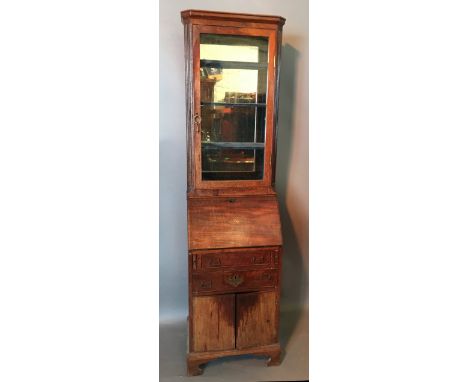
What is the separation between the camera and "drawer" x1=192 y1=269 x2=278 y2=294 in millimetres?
1477

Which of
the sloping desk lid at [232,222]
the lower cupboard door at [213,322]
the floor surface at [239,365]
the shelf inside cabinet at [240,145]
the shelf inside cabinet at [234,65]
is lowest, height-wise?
the floor surface at [239,365]

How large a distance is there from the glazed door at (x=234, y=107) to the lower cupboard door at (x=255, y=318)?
1.70 ft

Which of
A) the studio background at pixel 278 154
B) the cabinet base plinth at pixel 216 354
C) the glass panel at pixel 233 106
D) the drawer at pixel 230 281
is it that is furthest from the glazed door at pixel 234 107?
the cabinet base plinth at pixel 216 354

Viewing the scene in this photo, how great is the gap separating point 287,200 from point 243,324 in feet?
2.43

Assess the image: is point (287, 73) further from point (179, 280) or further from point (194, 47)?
point (179, 280)

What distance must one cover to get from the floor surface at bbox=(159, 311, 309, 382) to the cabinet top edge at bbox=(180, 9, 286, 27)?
153cm

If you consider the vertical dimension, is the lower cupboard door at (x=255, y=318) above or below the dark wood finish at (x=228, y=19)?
below

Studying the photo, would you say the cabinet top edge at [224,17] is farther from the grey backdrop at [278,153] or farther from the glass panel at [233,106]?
the grey backdrop at [278,153]

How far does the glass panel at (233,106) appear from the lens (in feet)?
5.00

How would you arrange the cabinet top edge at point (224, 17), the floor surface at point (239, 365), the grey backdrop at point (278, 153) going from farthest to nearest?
the grey backdrop at point (278, 153), the floor surface at point (239, 365), the cabinet top edge at point (224, 17)

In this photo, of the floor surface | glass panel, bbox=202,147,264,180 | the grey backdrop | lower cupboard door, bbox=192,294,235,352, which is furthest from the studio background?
lower cupboard door, bbox=192,294,235,352

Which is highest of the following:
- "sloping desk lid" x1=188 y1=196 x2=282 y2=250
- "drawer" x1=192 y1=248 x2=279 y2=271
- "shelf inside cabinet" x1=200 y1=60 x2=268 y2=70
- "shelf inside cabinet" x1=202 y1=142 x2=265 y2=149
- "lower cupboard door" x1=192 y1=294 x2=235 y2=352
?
"shelf inside cabinet" x1=200 y1=60 x2=268 y2=70

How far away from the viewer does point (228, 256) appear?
1.48 m

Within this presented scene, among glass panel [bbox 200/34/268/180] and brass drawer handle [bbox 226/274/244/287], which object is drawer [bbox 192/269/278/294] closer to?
brass drawer handle [bbox 226/274/244/287]
